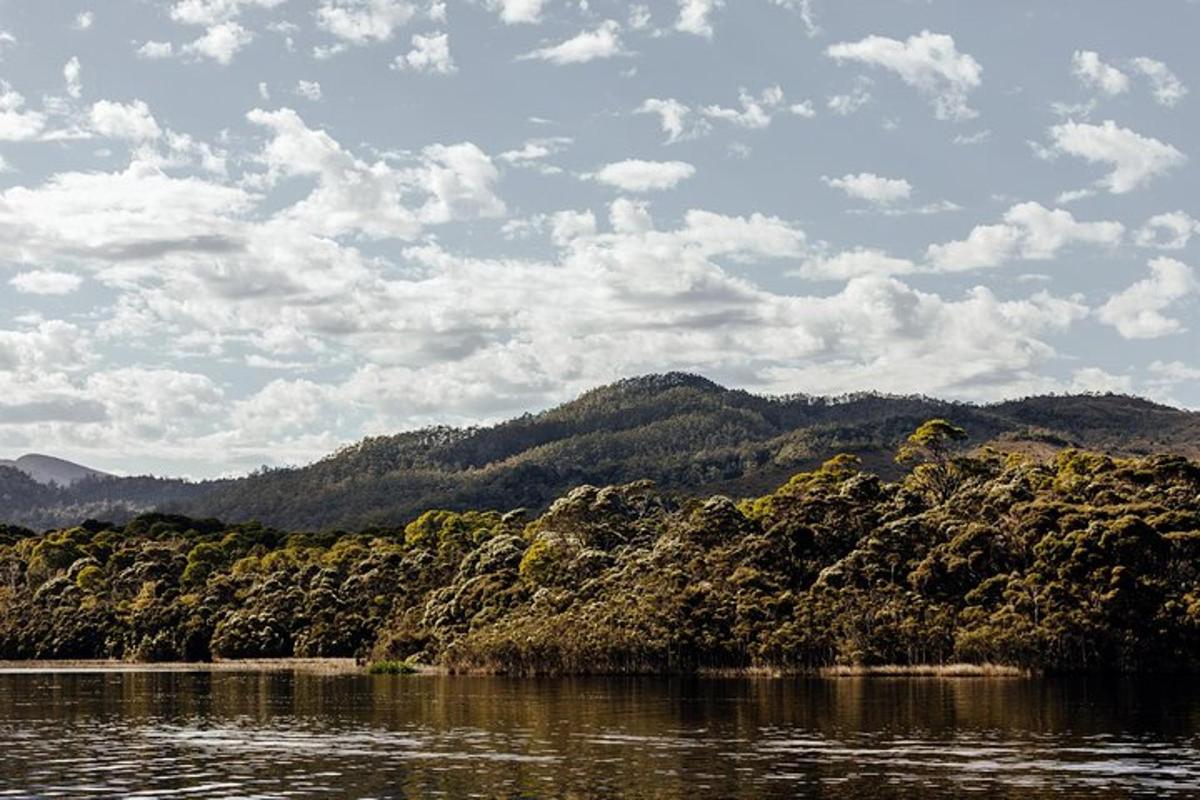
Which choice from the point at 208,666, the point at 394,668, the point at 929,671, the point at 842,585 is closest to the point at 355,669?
the point at 394,668

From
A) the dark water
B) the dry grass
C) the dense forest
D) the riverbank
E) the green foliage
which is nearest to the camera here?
the dark water

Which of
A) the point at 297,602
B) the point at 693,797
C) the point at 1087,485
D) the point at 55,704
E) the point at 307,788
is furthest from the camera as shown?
the point at 297,602

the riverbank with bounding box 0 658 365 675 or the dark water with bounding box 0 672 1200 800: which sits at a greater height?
the dark water with bounding box 0 672 1200 800

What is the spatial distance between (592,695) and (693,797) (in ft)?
190

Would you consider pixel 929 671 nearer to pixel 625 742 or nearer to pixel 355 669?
pixel 625 742

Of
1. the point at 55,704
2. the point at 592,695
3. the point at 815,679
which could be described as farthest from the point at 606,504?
the point at 55,704

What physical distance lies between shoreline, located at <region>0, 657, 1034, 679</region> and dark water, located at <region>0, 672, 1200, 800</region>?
35.2ft

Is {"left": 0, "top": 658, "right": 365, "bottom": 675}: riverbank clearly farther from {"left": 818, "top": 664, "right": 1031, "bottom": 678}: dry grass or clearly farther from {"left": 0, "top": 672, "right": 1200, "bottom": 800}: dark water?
{"left": 818, "top": 664, "right": 1031, "bottom": 678}: dry grass

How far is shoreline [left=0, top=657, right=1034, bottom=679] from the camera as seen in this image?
415ft

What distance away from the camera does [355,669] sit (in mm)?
163125

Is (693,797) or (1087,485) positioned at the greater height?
(1087,485)

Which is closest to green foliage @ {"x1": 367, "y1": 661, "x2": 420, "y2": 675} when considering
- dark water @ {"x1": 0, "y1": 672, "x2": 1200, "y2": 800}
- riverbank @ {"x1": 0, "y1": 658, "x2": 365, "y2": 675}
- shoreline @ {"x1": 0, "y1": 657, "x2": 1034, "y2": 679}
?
shoreline @ {"x1": 0, "y1": 657, "x2": 1034, "y2": 679}

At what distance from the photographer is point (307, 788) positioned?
5238 centimetres

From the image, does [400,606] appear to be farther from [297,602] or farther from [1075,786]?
[1075,786]
